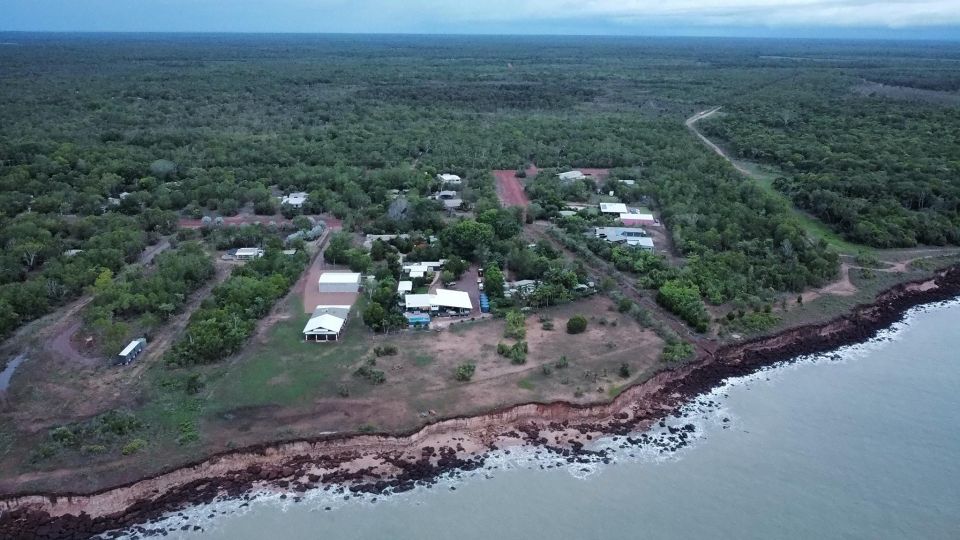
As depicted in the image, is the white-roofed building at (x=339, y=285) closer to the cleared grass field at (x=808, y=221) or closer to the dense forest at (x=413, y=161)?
the dense forest at (x=413, y=161)

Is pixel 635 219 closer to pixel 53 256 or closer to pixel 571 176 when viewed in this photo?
pixel 571 176

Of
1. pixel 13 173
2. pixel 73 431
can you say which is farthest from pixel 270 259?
pixel 13 173

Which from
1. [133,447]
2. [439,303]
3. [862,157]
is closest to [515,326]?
[439,303]

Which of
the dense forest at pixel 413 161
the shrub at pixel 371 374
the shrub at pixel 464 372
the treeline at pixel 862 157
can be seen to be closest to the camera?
the shrub at pixel 371 374

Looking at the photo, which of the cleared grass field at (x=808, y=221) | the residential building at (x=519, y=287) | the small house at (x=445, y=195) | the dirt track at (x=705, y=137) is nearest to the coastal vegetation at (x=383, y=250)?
the residential building at (x=519, y=287)

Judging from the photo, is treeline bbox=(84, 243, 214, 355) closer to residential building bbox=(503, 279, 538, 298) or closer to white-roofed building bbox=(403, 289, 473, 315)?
white-roofed building bbox=(403, 289, 473, 315)
